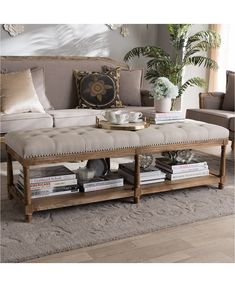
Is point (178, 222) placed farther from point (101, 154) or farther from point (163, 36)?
point (163, 36)

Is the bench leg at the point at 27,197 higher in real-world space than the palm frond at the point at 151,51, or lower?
lower

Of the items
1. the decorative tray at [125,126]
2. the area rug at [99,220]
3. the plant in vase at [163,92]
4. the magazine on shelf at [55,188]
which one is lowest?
the area rug at [99,220]

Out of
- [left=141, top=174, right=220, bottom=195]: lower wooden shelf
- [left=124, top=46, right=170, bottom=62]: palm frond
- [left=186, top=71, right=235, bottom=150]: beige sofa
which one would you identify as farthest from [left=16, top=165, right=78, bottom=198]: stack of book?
[left=124, top=46, right=170, bottom=62]: palm frond

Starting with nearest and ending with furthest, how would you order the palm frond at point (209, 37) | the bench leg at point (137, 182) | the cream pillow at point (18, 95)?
the bench leg at point (137, 182)
the cream pillow at point (18, 95)
the palm frond at point (209, 37)

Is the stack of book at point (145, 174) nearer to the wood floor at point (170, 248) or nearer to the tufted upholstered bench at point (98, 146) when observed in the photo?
the tufted upholstered bench at point (98, 146)

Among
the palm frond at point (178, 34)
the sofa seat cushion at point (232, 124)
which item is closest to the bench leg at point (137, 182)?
the sofa seat cushion at point (232, 124)

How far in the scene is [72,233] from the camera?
2109 millimetres

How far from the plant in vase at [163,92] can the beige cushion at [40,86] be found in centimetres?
142

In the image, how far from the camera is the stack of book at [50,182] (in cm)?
232

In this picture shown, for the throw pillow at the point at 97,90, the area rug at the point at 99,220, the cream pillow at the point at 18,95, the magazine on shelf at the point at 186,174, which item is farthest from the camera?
the throw pillow at the point at 97,90

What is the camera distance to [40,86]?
3957 mm
